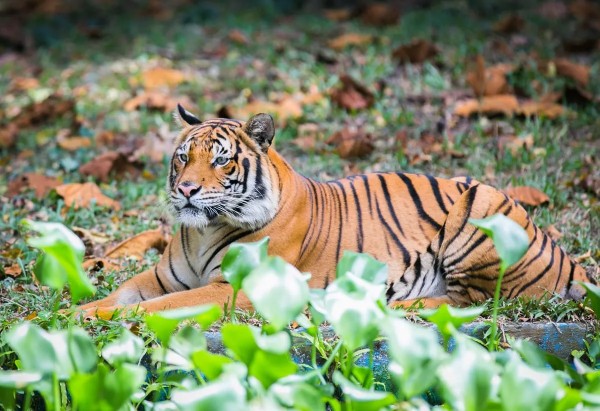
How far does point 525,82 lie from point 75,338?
19.1 ft

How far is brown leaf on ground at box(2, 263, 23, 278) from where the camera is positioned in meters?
5.22

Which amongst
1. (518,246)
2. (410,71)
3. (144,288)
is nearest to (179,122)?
(144,288)

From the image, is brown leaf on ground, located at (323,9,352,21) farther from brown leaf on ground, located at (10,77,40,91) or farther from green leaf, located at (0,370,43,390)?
green leaf, located at (0,370,43,390)

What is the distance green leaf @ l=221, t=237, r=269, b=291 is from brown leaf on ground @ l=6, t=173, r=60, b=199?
3.32 m

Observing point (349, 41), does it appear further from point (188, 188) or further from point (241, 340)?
point (241, 340)

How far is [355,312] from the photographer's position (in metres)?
3.19

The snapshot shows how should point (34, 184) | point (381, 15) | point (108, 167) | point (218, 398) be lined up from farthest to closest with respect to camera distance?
point (381, 15) → point (108, 167) → point (34, 184) → point (218, 398)

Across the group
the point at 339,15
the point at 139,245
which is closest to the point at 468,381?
the point at 139,245

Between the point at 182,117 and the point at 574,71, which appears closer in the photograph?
the point at 182,117

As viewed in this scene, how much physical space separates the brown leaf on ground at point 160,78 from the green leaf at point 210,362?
18.7 feet

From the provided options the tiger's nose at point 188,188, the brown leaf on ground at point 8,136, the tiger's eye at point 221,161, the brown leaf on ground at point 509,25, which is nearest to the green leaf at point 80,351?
the tiger's nose at point 188,188

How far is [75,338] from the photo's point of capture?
10.5 feet

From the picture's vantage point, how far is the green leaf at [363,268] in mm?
3686

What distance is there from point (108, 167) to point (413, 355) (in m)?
4.33
